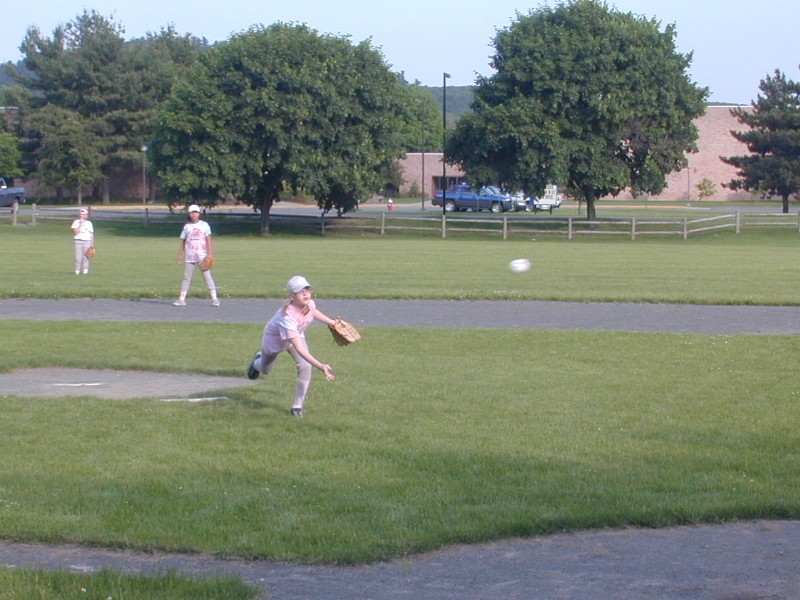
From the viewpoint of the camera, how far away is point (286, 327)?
32.2 feet

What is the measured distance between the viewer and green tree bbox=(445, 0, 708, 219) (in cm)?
5081

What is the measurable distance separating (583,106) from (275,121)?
14.5 m

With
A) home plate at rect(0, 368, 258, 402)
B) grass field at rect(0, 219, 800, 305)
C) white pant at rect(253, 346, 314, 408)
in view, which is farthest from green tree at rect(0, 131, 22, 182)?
white pant at rect(253, 346, 314, 408)

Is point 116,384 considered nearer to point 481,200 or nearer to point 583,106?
point 583,106

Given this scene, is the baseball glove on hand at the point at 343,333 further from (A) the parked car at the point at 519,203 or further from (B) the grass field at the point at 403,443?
(A) the parked car at the point at 519,203

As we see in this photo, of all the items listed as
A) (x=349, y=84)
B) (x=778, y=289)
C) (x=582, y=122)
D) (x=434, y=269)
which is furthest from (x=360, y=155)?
(x=778, y=289)

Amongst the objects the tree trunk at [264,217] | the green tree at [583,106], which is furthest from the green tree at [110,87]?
the green tree at [583,106]

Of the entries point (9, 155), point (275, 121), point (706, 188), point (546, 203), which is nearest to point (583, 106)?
point (275, 121)

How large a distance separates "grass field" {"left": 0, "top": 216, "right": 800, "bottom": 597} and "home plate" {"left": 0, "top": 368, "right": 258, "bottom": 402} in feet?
1.07

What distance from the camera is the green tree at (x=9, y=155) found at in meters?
75.5

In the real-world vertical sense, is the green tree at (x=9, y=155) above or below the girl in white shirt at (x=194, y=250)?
above

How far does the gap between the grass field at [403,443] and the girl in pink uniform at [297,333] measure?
1.36ft

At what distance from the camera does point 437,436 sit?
932cm

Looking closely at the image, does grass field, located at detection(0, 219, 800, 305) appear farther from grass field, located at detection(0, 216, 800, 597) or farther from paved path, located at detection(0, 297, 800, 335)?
grass field, located at detection(0, 216, 800, 597)
